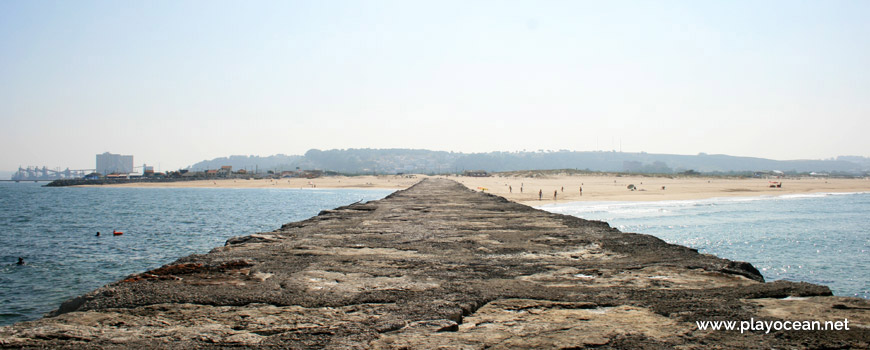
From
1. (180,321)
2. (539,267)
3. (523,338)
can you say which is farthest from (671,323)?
(180,321)

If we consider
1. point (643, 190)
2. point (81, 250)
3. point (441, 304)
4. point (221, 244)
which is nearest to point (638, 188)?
point (643, 190)

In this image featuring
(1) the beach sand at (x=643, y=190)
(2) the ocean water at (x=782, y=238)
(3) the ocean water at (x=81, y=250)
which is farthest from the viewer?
(1) the beach sand at (x=643, y=190)

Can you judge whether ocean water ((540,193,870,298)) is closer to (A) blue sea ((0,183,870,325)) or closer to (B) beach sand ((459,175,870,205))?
(A) blue sea ((0,183,870,325))

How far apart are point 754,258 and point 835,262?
1611mm

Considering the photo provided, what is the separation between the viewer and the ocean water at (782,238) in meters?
10.2

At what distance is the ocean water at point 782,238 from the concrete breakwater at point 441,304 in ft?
21.1

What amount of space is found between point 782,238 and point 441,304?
1527 cm

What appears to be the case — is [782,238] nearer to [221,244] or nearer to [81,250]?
[221,244]

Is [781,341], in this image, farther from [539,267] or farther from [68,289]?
[68,289]

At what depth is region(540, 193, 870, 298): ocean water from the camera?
1020 cm

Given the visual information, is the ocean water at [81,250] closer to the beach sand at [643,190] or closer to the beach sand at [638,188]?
the beach sand at [643,190]

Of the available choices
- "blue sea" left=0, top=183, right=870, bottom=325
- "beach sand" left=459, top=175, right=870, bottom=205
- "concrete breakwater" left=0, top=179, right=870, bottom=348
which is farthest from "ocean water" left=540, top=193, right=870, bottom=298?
"beach sand" left=459, top=175, right=870, bottom=205

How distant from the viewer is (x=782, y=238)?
15.0m

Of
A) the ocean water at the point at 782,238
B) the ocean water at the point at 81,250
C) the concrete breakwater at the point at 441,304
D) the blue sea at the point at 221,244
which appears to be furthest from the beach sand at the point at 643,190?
the concrete breakwater at the point at 441,304
